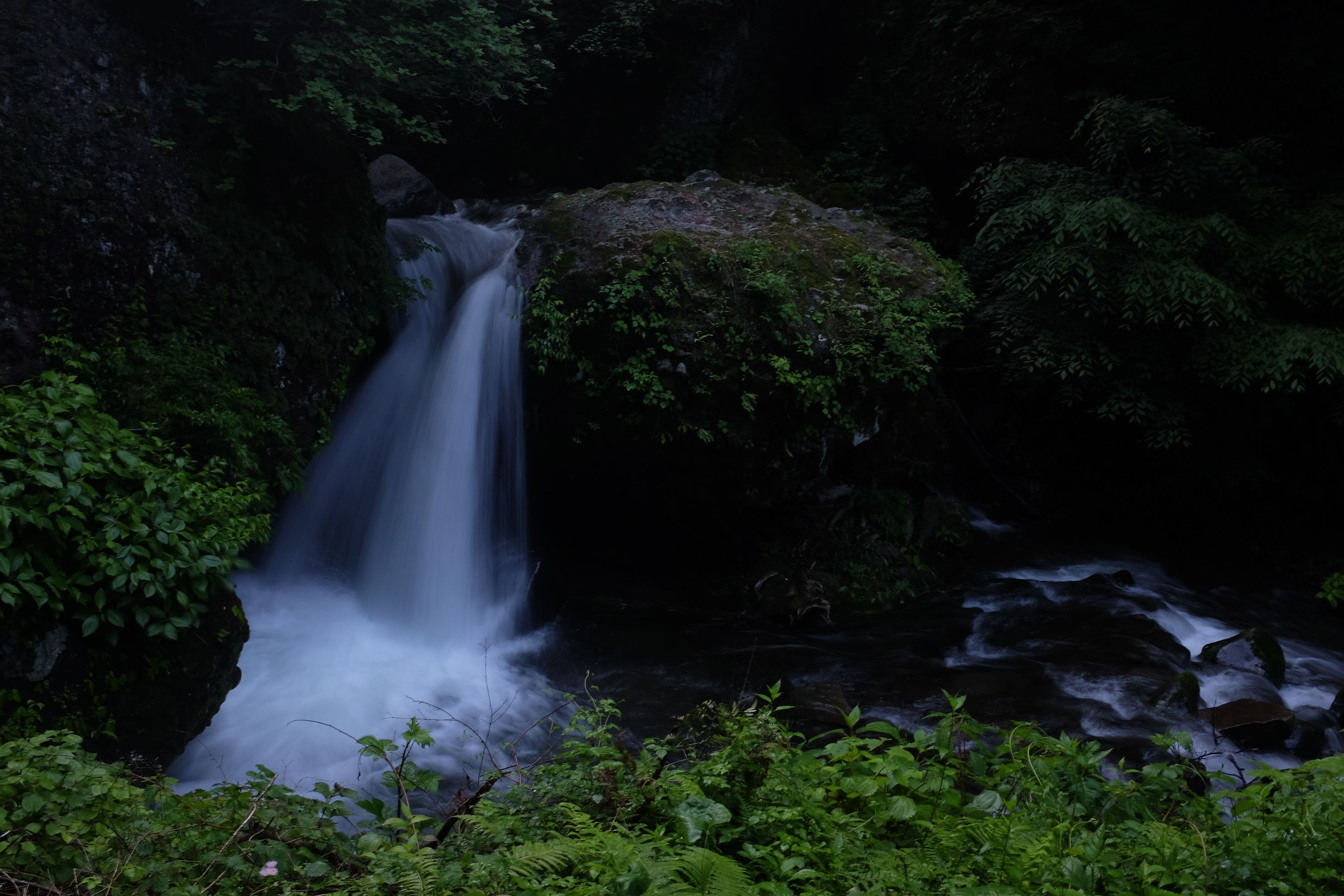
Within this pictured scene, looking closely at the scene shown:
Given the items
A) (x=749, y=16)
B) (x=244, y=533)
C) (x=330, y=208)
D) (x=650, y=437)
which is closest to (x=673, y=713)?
(x=650, y=437)

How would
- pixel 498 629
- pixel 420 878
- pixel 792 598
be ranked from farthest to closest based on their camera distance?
pixel 792 598 < pixel 498 629 < pixel 420 878

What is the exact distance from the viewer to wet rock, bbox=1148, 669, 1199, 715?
651 cm

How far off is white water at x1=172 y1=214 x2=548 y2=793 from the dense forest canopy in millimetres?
338

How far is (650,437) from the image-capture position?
840 centimetres

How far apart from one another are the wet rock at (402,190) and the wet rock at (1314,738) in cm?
1237

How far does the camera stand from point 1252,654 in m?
7.30

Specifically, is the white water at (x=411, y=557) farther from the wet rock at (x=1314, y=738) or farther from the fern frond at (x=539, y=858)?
the wet rock at (x=1314, y=738)

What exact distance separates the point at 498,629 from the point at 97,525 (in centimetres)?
427

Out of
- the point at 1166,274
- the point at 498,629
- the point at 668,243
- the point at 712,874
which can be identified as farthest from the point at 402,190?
the point at 712,874

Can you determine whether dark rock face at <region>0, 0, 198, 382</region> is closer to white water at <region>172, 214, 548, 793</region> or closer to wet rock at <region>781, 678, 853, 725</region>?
white water at <region>172, 214, 548, 793</region>

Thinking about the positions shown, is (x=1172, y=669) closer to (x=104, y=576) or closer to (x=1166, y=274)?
(x=1166, y=274)

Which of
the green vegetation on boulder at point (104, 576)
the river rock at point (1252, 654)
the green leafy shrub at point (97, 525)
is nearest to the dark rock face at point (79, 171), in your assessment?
the green vegetation on boulder at point (104, 576)

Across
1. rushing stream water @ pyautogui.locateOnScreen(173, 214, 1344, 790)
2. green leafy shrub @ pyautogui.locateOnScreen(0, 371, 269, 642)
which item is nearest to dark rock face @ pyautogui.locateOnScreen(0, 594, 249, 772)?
green leafy shrub @ pyautogui.locateOnScreen(0, 371, 269, 642)

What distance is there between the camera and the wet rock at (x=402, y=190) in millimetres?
12102
